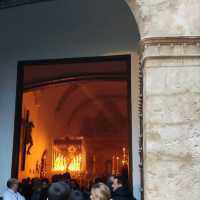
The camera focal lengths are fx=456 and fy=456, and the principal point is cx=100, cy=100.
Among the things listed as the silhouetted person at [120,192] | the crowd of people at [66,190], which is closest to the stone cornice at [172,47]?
the crowd of people at [66,190]

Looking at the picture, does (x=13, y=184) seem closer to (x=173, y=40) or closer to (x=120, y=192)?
(x=120, y=192)

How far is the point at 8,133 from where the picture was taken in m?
5.95

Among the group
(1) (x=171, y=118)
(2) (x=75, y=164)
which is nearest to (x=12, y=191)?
(1) (x=171, y=118)

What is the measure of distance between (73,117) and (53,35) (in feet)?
17.2

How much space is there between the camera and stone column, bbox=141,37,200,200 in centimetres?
300

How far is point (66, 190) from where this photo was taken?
2264 mm

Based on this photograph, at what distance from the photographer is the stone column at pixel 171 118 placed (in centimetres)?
300

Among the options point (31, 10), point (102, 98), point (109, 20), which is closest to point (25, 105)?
point (31, 10)

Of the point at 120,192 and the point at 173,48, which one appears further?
the point at 120,192

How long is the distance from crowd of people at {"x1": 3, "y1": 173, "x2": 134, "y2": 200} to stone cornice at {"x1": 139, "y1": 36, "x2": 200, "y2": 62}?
0.99m

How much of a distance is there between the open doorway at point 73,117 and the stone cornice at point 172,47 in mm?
2365

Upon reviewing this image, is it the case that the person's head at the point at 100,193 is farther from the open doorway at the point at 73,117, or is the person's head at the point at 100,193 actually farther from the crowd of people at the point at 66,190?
the open doorway at the point at 73,117

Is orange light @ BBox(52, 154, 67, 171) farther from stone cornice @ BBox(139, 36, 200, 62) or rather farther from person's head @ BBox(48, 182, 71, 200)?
person's head @ BBox(48, 182, 71, 200)

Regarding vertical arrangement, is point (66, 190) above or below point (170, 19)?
below
